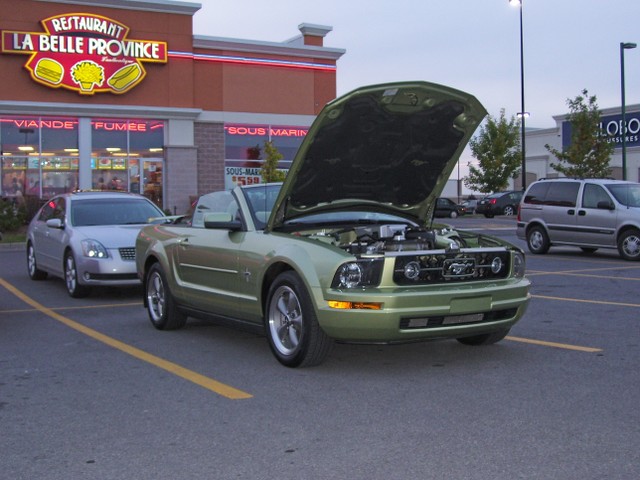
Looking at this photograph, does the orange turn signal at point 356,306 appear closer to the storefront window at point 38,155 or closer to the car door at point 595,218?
the car door at point 595,218

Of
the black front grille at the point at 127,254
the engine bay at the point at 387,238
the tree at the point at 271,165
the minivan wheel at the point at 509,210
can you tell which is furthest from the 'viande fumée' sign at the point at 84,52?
the engine bay at the point at 387,238

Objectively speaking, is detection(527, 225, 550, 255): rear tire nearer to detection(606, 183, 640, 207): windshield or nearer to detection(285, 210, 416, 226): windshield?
detection(606, 183, 640, 207): windshield

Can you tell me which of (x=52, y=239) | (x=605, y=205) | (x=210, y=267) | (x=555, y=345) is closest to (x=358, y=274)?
(x=210, y=267)

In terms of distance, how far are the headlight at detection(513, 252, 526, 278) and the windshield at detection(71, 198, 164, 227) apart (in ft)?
22.4

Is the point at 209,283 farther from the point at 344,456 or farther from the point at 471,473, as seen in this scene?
the point at 471,473

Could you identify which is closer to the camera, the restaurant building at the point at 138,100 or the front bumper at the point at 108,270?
the front bumper at the point at 108,270

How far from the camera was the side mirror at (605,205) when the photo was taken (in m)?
16.7

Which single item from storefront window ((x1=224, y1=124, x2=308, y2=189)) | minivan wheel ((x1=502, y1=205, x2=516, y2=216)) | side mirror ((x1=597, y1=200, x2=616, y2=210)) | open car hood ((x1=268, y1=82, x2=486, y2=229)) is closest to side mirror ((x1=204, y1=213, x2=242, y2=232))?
open car hood ((x1=268, y1=82, x2=486, y2=229))

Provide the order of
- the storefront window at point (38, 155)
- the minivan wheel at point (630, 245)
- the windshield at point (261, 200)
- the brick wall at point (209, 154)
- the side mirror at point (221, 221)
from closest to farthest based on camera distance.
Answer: the side mirror at point (221, 221) → the windshield at point (261, 200) → the minivan wheel at point (630, 245) → the storefront window at point (38, 155) → the brick wall at point (209, 154)

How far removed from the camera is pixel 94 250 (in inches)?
431

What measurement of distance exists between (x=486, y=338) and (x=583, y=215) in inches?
433

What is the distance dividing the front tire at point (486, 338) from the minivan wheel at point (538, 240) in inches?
454

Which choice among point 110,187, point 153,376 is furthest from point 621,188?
point 110,187

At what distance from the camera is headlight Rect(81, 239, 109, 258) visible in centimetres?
1091
